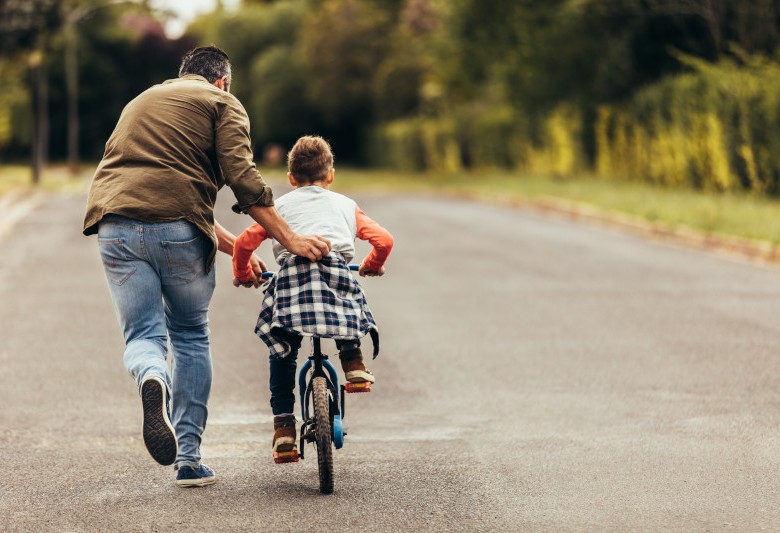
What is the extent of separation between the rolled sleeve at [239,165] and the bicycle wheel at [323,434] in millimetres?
780

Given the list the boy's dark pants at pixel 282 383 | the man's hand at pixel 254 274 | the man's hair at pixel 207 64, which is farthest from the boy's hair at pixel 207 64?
the boy's dark pants at pixel 282 383

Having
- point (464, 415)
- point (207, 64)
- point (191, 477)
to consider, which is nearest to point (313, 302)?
point (191, 477)

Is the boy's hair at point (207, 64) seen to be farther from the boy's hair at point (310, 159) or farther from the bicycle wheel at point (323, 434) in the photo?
the bicycle wheel at point (323, 434)

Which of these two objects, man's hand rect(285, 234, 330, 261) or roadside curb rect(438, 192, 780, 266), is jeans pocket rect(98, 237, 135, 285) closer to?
man's hand rect(285, 234, 330, 261)

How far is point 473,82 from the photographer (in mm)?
40812

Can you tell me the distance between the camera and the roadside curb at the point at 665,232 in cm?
1507

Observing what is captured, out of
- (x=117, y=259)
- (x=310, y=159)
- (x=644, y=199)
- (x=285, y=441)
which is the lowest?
(x=644, y=199)

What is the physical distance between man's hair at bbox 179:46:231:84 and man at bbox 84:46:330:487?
0.04 meters

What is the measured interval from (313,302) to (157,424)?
78 centimetres

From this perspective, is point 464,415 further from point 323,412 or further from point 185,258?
point 185,258

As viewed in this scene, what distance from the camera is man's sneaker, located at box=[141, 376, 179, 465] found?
486 centimetres

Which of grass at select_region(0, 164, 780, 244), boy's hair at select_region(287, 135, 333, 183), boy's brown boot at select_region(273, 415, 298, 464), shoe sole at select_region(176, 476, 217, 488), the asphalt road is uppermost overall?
boy's hair at select_region(287, 135, 333, 183)

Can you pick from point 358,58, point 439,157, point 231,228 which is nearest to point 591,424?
point 231,228

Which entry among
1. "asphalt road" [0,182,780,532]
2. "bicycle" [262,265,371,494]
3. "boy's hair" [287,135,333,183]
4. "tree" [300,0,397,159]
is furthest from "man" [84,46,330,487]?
"tree" [300,0,397,159]
